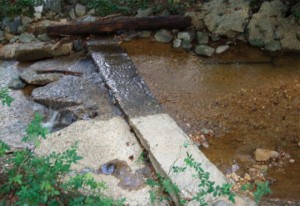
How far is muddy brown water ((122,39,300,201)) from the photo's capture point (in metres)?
4.57

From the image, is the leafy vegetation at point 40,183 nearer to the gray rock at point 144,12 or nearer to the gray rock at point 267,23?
the gray rock at point 144,12

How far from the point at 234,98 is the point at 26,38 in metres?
3.90

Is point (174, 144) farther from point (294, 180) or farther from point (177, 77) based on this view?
point (177, 77)

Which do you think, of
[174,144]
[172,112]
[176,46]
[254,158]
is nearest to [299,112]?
[254,158]

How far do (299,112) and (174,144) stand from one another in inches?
80.3

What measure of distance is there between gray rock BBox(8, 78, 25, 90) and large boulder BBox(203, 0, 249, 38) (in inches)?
133

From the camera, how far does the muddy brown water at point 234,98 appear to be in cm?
457

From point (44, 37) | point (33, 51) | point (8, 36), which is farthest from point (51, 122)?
point (8, 36)

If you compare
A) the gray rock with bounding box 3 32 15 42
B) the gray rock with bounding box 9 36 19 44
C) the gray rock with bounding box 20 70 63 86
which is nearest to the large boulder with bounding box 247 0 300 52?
the gray rock with bounding box 20 70 63 86

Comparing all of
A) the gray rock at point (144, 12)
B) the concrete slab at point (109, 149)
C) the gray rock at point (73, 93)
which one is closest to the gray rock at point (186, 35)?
the gray rock at point (144, 12)

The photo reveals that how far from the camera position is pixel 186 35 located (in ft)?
23.0

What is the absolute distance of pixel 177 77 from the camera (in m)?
6.15

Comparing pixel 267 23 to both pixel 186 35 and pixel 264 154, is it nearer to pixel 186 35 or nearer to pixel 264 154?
pixel 186 35

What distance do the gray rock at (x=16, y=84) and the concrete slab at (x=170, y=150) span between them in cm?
222
